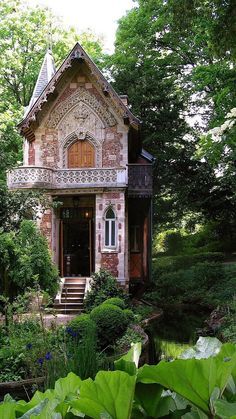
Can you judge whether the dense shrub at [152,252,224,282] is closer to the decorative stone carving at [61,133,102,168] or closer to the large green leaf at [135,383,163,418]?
the decorative stone carving at [61,133,102,168]

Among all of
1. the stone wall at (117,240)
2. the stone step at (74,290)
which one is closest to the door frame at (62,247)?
the stone wall at (117,240)

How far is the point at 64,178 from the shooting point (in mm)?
20500

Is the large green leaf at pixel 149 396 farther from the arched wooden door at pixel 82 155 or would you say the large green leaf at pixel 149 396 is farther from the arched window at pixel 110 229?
the arched wooden door at pixel 82 155

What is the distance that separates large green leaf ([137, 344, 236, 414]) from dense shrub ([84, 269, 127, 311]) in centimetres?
A: 1643

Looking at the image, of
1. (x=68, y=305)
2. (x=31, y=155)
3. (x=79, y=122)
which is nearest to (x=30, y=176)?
(x=31, y=155)

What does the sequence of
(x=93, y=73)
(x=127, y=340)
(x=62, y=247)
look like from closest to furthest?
(x=127, y=340)
(x=93, y=73)
(x=62, y=247)

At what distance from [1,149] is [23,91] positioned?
62.3 ft

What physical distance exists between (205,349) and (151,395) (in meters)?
0.26

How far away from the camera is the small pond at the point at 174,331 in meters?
13.8

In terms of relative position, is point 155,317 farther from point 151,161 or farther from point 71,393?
point 71,393

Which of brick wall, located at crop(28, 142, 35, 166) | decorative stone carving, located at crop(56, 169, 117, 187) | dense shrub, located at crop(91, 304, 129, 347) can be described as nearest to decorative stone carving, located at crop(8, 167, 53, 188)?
decorative stone carving, located at crop(56, 169, 117, 187)

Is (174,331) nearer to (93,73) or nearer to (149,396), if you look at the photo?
(93,73)

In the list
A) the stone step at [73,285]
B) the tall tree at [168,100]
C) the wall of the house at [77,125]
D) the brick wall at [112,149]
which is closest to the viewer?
the stone step at [73,285]

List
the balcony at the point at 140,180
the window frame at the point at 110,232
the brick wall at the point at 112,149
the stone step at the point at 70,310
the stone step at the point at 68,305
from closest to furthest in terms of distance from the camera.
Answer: the stone step at the point at 70,310
the stone step at the point at 68,305
the window frame at the point at 110,232
the brick wall at the point at 112,149
the balcony at the point at 140,180
